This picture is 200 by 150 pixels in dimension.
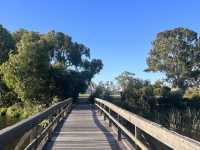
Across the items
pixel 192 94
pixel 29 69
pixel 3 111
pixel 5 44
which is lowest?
pixel 3 111

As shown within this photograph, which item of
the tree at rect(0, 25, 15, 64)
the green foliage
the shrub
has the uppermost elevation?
the tree at rect(0, 25, 15, 64)

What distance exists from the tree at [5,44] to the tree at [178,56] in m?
35.7

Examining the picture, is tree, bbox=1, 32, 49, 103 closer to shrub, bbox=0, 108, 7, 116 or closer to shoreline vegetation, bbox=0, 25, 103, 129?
shoreline vegetation, bbox=0, 25, 103, 129

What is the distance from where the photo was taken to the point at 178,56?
292ft

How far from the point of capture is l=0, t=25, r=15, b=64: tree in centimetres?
6041

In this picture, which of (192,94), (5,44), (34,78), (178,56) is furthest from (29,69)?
(178,56)

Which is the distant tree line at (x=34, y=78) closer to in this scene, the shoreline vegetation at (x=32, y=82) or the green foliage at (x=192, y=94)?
the shoreline vegetation at (x=32, y=82)

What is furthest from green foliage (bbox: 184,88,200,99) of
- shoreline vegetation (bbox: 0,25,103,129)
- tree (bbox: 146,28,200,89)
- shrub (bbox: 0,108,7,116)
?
shrub (bbox: 0,108,7,116)

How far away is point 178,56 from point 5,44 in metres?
39.1

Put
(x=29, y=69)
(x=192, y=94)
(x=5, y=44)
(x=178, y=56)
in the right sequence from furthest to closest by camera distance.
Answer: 1. (x=178, y=56)
2. (x=192, y=94)
3. (x=5, y=44)
4. (x=29, y=69)

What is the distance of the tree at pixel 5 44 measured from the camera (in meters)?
60.4

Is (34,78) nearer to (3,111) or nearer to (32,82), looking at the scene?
(32,82)

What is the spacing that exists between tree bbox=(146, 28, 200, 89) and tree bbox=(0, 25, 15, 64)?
35.7 m

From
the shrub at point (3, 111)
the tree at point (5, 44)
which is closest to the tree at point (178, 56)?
the tree at point (5, 44)
